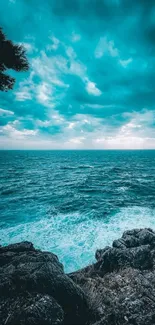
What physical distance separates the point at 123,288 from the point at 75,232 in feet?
31.8

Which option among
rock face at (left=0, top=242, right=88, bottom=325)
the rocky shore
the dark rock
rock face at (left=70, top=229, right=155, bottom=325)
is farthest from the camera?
rock face at (left=70, top=229, right=155, bottom=325)

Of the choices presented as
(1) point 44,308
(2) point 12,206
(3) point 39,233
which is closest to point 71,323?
(1) point 44,308

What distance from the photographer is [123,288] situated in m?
6.21

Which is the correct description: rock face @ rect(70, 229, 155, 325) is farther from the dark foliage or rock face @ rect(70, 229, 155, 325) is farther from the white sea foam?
the dark foliage

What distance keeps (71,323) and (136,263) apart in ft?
19.6

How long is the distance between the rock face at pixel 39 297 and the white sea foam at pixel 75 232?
661cm

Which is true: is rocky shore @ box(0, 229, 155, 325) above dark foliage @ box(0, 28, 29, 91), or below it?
below

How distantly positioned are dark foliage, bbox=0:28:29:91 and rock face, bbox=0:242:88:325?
8271mm

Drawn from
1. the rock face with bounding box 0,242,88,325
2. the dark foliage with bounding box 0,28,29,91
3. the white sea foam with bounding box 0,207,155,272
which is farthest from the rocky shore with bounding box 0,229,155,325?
the dark foliage with bounding box 0,28,29,91

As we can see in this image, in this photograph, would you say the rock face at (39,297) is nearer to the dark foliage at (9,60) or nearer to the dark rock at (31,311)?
the dark rock at (31,311)

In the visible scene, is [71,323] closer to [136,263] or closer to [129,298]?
[129,298]

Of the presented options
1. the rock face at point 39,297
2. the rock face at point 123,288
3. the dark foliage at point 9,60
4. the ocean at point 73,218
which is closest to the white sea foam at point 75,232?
the ocean at point 73,218

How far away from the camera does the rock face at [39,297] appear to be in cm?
400

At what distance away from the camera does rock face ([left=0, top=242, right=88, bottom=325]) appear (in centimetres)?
400
